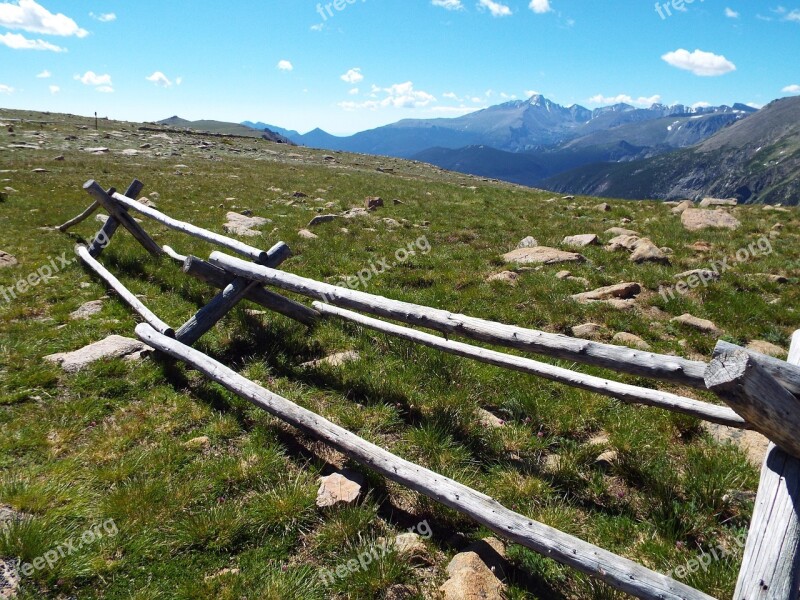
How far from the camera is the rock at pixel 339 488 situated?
491cm

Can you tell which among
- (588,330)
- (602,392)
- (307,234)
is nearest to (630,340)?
(588,330)

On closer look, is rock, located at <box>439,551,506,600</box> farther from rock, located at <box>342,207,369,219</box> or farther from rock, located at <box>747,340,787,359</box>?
rock, located at <box>342,207,369,219</box>

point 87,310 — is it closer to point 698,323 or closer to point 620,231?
point 698,323

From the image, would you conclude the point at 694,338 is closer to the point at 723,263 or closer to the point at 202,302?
the point at 723,263

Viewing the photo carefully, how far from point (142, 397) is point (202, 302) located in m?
4.12

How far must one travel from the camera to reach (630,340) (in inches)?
351

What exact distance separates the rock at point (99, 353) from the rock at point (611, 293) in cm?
993

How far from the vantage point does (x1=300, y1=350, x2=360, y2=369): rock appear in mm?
7996

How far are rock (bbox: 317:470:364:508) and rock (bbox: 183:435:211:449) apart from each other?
5.98ft

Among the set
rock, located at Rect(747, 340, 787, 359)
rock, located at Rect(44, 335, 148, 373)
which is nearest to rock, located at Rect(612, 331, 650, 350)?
rock, located at Rect(747, 340, 787, 359)

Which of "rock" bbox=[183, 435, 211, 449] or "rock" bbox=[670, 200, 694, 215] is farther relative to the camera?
"rock" bbox=[670, 200, 694, 215]

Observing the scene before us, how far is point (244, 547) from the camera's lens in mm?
4477

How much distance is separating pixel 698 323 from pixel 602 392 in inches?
214

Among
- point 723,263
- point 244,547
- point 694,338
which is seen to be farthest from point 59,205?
point 723,263
